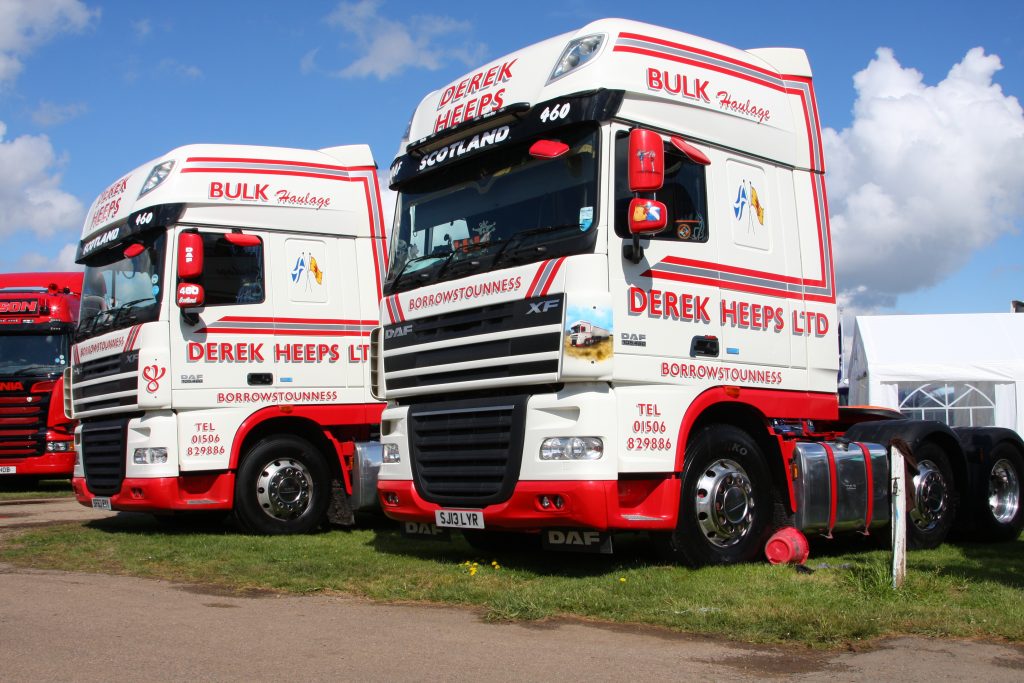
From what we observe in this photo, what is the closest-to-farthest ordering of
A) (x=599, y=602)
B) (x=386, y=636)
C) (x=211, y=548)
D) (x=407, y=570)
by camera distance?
1. (x=386, y=636)
2. (x=599, y=602)
3. (x=407, y=570)
4. (x=211, y=548)

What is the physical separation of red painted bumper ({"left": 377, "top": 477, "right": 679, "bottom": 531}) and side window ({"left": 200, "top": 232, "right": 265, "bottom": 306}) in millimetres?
4533

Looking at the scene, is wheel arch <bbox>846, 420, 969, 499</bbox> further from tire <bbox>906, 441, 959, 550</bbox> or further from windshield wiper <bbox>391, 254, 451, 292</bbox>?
windshield wiper <bbox>391, 254, 451, 292</bbox>

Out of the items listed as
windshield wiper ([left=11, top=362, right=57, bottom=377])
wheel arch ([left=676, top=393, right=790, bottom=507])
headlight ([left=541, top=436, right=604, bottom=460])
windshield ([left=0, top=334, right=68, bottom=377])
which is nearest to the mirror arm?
headlight ([left=541, top=436, right=604, bottom=460])

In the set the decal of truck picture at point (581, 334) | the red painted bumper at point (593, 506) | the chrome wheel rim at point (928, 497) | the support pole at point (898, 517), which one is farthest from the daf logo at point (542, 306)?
the chrome wheel rim at point (928, 497)

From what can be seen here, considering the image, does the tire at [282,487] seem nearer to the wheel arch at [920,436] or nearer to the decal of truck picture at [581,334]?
the decal of truck picture at [581,334]

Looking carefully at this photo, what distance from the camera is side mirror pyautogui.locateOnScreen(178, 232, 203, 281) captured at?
10.7 metres

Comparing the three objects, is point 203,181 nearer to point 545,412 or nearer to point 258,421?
point 258,421

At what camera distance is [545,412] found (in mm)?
7648

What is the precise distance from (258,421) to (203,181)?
248 centimetres

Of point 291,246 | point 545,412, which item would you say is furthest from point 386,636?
point 291,246

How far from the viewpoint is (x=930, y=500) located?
986 cm

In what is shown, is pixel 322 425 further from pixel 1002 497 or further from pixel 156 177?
pixel 1002 497

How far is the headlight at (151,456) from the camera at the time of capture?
10.8 meters

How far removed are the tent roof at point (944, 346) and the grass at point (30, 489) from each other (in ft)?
46.9
